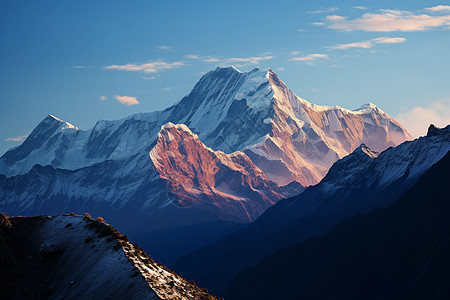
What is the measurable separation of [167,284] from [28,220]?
38.8 metres

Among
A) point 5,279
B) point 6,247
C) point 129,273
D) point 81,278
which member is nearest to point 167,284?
point 129,273

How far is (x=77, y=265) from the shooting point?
94.8m

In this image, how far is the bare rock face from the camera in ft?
266

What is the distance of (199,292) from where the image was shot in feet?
281

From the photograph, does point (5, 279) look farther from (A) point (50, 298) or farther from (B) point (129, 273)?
(B) point (129, 273)

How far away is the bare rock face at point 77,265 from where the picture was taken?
266 feet

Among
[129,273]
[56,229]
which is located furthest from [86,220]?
[129,273]

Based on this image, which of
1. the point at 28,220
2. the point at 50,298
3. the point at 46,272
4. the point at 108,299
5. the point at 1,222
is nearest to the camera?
the point at 108,299

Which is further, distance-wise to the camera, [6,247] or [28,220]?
[28,220]

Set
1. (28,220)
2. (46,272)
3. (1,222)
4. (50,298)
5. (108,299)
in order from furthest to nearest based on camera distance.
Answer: (28,220) → (1,222) → (46,272) → (50,298) → (108,299)

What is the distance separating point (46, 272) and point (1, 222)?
12681mm

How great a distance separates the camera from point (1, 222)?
10494cm

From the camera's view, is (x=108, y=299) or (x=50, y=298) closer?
(x=108, y=299)

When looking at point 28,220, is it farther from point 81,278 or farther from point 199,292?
point 199,292
